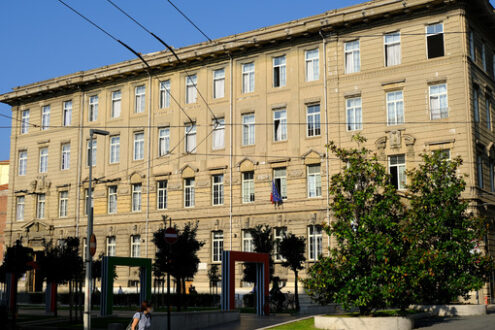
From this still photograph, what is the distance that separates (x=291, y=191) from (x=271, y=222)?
258 cm

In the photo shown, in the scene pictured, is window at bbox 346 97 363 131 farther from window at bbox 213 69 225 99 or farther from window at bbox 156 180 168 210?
window at bbox 156 180 168 210

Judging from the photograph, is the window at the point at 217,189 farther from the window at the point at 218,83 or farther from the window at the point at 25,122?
the window at the point at 25,122

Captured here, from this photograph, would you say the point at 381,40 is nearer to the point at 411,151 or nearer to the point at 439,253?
the point at 411,151

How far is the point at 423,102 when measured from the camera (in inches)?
1597

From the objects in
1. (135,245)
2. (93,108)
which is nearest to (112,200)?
(135,245)

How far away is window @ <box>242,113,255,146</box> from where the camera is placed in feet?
154

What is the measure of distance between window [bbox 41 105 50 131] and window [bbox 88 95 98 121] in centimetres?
533

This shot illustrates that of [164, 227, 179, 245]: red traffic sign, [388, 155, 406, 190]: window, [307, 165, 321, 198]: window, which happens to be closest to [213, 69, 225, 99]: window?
[307, 165, 321, 198]: window

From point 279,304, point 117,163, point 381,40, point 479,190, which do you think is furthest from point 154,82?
point 479,190

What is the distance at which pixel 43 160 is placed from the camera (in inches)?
2322

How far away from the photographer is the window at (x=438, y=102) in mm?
39969

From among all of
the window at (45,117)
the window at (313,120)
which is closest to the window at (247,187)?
the window at (313,120)

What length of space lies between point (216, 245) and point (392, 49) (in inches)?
736

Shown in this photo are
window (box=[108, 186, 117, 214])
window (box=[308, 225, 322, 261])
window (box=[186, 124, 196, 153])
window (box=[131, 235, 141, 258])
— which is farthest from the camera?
window (box=[108, 186, 117, 214])
